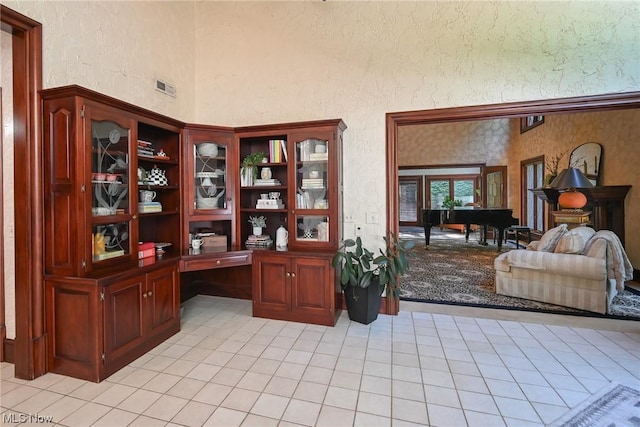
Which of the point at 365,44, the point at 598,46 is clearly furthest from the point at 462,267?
the point at 365,44

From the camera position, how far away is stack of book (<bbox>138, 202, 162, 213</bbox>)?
9.66ft

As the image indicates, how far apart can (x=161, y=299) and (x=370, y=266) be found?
2.11 meters

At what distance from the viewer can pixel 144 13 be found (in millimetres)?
3250

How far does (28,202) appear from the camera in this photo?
2.26 metres

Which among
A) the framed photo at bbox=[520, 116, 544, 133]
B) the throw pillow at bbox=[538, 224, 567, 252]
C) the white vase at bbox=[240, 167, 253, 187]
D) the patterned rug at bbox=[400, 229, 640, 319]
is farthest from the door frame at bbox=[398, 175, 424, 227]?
the white vase at bbox=[240, 167, 253, 187]

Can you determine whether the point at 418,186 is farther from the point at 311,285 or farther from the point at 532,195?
the point at 311,285

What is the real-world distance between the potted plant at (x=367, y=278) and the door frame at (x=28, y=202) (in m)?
2.47

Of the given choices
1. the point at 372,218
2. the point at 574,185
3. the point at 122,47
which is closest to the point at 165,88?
the point at 122,47

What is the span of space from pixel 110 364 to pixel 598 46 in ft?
16.9

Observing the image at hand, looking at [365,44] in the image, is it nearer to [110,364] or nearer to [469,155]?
[110,364]

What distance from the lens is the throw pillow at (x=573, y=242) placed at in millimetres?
3643

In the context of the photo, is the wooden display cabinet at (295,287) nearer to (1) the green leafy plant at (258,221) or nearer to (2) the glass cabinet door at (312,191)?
(2) the glass cabinet door at (312,191)

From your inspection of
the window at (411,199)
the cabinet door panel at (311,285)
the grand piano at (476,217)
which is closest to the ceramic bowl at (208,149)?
the cabinet door panel at (311,285)

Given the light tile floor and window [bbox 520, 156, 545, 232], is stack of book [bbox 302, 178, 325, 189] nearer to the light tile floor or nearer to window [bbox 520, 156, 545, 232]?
the light tile floor
